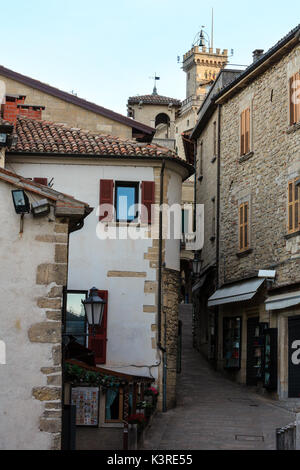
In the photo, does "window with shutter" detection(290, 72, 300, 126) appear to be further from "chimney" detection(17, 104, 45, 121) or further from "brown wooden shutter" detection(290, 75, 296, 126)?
"chimney" detection(17, 104, 45, 121)

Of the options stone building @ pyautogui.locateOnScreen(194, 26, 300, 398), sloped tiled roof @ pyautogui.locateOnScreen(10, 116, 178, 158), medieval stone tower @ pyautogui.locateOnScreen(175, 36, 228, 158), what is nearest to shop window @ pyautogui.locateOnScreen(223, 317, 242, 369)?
stone building @ pyautogui.locateOnScreen(194, 26, 300, 398)

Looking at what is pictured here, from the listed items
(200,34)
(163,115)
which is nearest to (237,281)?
(163,115)

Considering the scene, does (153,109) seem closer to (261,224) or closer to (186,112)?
(186,112)

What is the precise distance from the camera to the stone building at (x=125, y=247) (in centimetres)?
2192

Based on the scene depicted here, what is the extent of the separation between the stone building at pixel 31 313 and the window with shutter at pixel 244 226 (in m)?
13.9

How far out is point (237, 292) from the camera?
26.3m

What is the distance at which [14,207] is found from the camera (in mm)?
13336

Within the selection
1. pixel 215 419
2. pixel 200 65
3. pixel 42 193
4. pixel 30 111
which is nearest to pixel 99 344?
pixel 215 419

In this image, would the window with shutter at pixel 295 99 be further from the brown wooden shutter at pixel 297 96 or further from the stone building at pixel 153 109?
the stone building at pixel 153 109

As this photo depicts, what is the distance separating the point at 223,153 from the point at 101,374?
1297 cm

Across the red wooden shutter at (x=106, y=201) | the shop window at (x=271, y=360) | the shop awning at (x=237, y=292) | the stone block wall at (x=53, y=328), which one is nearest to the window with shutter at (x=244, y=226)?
the shop awning at (x=237, y=292)

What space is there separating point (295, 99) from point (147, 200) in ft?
16.9

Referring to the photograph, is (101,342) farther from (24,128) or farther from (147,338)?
(24,128)

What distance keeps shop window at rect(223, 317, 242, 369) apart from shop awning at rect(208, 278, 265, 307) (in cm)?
87
